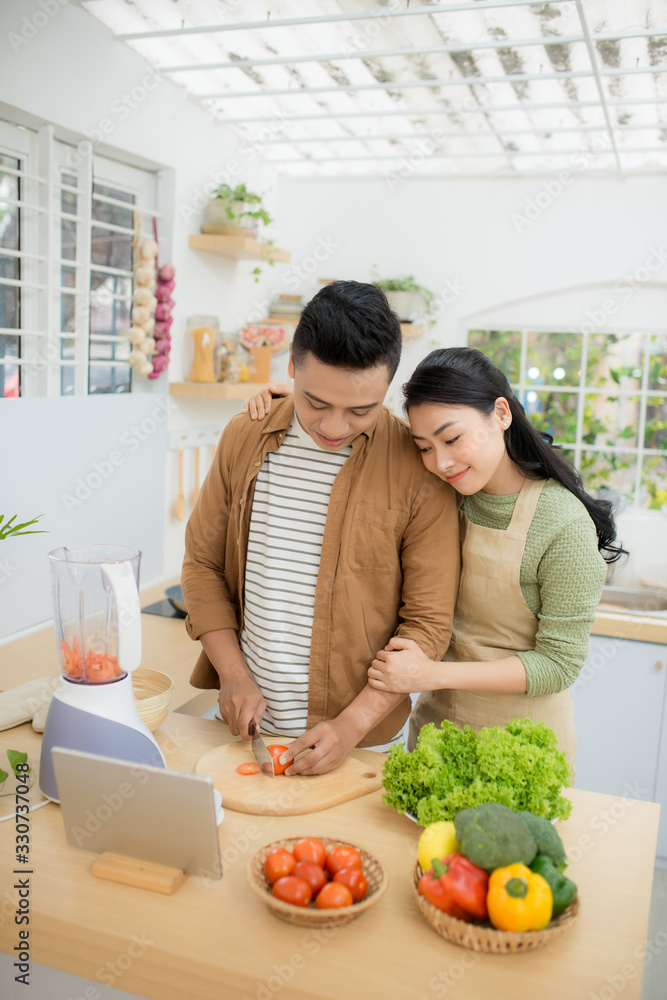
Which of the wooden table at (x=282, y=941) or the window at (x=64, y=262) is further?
the window at (x=64, y=262)

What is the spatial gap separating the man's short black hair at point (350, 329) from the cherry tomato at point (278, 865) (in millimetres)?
660

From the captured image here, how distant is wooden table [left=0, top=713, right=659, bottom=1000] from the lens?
86 centimetres

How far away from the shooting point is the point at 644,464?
12.4 feet

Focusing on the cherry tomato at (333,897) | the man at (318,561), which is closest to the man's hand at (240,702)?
the man at (318,561)

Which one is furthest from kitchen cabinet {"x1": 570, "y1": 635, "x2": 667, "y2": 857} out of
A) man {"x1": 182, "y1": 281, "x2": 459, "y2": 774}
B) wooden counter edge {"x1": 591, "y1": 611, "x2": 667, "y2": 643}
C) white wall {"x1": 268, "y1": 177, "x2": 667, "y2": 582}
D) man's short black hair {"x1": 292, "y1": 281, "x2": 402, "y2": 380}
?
man's short black hair {"x1": 292, "y1": 281, "x2": 402, "y2": 380}

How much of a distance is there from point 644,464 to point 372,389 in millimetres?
2891

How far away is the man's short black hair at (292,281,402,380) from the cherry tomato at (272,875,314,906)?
69 centimetres

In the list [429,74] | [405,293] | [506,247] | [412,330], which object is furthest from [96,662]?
[506,247]

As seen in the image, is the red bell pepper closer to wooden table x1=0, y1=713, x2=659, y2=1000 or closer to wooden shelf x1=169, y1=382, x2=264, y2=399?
wooden table x1=0, y1=713, x2=659, y2=1000

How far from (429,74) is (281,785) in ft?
7.14

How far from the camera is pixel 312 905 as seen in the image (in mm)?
921

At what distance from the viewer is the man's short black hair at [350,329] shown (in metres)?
1.19

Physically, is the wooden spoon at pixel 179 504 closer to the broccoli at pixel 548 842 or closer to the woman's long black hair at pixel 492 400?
the woman's long black hair at pixel 492 400

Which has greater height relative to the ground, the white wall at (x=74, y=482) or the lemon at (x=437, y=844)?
the white wall at (x=74, y=482)
